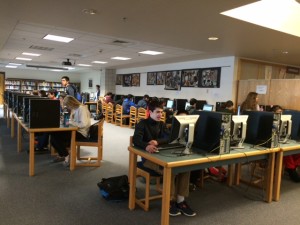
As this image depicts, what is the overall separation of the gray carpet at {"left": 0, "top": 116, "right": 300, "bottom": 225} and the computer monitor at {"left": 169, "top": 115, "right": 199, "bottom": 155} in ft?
2.67

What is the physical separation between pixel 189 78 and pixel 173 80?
0.82 m

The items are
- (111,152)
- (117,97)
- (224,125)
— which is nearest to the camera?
(224,125)

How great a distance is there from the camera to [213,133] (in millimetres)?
2676

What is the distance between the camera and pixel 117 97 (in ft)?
37.1

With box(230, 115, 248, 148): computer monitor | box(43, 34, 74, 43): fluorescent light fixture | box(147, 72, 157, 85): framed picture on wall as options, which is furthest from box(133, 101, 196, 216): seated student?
box(147, 72, 157, 85): framed picture on wall

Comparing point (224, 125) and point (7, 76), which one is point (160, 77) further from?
point (7, 76)

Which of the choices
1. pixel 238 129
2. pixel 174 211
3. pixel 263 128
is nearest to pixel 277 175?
pixel 263 128

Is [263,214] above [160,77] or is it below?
below

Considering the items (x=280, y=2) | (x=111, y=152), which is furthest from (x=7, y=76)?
(x=280, y=2)

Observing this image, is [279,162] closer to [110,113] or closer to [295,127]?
[295,127]

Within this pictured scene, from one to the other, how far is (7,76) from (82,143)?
1392 centimetres

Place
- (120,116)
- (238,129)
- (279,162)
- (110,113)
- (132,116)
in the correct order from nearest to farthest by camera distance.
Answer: (238,129) < (279,162) < (132,116) < (120,116) < (110,113)

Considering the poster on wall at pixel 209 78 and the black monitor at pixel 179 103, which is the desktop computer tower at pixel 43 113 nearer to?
the black monitor at pixel 179 103

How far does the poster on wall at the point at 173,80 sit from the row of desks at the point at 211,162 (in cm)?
578
